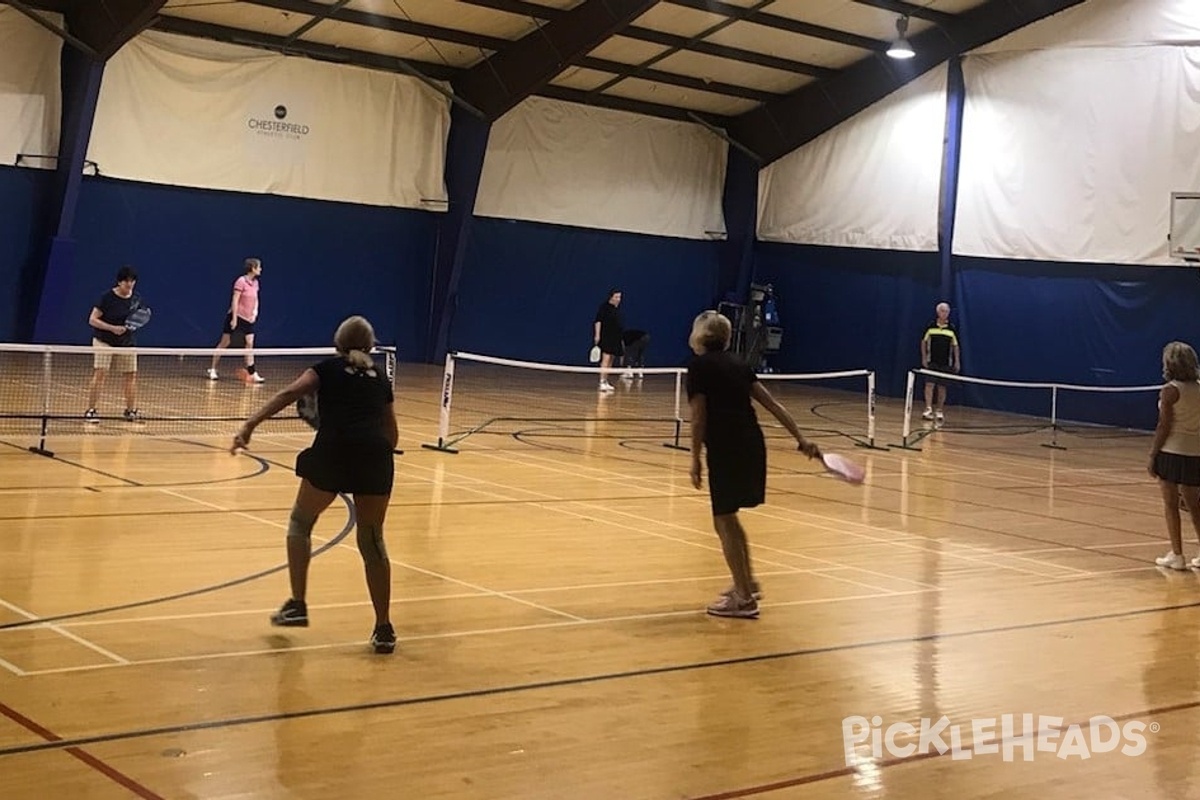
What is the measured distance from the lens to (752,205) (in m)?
34.9

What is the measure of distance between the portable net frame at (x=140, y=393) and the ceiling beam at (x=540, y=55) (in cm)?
683

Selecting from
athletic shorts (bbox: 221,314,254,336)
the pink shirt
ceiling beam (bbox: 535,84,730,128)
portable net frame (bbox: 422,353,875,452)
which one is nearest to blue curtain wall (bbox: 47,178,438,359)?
portable net frame (bbox: 422,353,875,452)

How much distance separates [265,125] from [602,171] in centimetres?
796

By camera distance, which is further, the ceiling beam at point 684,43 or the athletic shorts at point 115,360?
the ceiling beam at point 684,43

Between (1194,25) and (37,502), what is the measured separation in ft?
74.9

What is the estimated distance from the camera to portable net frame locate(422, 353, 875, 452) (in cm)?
1891

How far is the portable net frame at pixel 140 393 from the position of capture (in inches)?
595

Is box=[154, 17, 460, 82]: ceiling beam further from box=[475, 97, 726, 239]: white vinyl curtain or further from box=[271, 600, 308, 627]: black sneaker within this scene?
box=[271, 600, 308, 627]: black sneaker

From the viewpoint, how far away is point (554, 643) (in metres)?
8.02

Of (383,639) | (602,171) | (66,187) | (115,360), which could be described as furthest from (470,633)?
(602,171)

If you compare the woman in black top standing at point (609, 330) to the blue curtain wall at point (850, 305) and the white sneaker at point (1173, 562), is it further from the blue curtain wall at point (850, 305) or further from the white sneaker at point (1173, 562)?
the white sneaker at point (1173, 562)

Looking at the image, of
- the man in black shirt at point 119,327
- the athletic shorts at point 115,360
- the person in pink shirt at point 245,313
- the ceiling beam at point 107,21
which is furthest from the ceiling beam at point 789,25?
the athletic shorts at point 115,360

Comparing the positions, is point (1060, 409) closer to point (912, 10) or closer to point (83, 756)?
point (912, 10)

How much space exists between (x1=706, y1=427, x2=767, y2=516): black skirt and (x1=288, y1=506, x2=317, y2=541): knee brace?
2.40m
